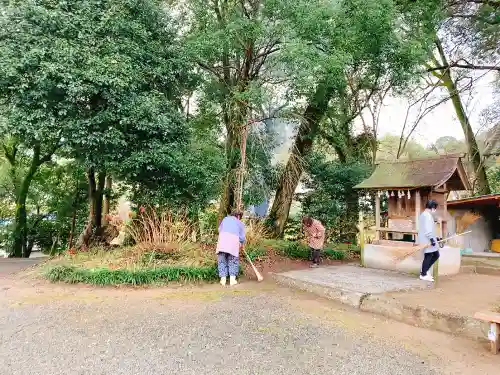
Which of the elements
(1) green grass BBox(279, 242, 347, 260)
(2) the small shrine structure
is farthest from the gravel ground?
(1) green grass BBox(279, 242, 347, 260)

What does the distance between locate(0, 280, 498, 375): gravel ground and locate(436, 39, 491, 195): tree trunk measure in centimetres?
1365

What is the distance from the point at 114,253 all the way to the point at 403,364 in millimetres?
6646

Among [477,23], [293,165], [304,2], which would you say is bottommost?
[293,165]

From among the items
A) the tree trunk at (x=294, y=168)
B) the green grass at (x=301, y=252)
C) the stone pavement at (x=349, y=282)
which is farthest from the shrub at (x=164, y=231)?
the tree trunk at (x=294, y=168)

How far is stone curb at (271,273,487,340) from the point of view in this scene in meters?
4.72

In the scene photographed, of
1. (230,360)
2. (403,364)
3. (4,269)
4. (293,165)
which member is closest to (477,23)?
(293,165)

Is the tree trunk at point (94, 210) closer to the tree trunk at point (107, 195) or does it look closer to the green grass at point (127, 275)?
the tree trunk at point (107, 195)

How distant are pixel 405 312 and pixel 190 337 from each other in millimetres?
3074

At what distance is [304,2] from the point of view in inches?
332

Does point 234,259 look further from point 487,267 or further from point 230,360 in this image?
point 487,267

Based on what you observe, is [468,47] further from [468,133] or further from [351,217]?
[351,217]

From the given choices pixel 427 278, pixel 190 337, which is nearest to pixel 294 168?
pixel 427 278

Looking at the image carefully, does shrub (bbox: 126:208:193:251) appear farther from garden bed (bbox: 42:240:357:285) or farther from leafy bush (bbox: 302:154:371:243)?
leafy bush (bbox: 302:154:371:243)

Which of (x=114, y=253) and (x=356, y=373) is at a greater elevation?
(x=114, y=253)
